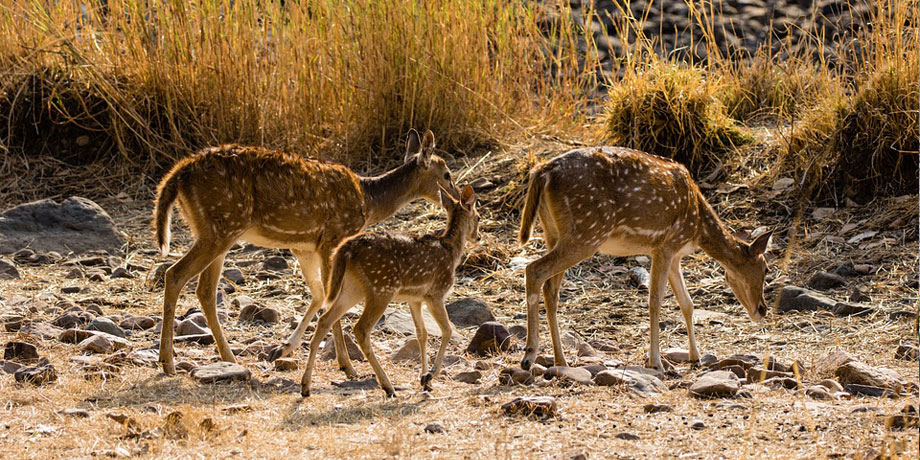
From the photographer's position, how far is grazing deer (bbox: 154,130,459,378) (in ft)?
21.7

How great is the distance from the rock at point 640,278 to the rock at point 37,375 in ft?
15.1

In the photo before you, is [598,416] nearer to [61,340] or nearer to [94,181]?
[61,340]

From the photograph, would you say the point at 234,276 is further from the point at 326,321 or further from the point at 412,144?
the point at 326,321

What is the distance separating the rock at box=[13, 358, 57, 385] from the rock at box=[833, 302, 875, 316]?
5218mm

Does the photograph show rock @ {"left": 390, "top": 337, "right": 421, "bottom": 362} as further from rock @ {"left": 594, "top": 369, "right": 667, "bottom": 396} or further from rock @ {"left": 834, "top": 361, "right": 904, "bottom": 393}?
rock @ {"left": 834, "top": 361, "right": 904, "bottom": 393}

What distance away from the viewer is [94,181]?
37.5ft

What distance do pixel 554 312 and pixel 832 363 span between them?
1.62m

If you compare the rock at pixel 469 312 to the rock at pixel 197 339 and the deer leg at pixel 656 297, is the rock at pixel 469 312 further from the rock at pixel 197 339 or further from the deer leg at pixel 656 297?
the rock at pixel 197 339

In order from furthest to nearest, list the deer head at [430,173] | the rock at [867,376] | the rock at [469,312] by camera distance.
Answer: the deer head at [430,173] < the rock at [469,312] < the rock at [867,376]

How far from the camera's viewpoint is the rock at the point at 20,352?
6.40m

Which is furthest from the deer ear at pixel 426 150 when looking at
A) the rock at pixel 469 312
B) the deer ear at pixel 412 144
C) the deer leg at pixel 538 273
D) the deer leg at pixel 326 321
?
the deer leg at pixel 326 321

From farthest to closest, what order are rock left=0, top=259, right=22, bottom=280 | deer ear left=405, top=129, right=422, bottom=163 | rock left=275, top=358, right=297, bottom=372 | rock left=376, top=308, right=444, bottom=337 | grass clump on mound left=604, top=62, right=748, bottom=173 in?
grass clump on mound left=604, top=62, right=748, bottom=173 < rock left=0, top=259, right=22, bottom=280 < deer ear left=405, top=129, right=422, bottom=163 < rock left=376, top=308, right=444, bottom=337 < rock left=275, top=358, right=297, bottom=372

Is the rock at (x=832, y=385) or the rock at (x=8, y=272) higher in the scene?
the rock at (x=832, y=385)

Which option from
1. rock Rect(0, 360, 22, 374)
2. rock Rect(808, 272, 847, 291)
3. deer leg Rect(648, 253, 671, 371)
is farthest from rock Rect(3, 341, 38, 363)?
rock Rect(808, 272, 847, 291)
